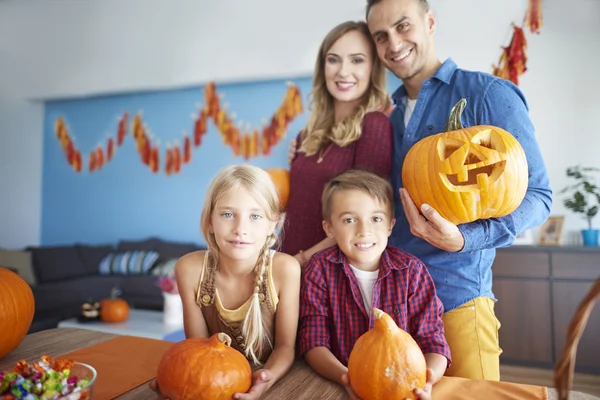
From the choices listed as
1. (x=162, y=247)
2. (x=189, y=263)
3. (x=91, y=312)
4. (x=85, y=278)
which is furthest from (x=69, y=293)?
(x=189, y=263)

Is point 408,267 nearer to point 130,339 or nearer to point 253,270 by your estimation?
point 253,270

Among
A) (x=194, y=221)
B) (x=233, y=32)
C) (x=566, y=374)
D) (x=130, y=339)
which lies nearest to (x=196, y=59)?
(x=233, y=32)

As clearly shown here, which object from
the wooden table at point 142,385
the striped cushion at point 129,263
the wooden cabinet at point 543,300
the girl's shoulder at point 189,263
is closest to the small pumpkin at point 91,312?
the striped cushion at point 129,263

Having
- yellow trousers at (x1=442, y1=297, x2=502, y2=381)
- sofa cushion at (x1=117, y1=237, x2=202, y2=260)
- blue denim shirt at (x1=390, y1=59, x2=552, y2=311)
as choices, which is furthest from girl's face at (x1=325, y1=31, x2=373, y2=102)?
sofa cushion at (x1=117, y1=237, x2=202, y2=260)

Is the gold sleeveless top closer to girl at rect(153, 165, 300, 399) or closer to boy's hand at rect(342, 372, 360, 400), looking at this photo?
girl at rect(153, 165, 300, 399)

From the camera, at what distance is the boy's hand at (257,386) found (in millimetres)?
868

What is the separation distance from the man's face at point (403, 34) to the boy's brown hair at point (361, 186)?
45 centimetres

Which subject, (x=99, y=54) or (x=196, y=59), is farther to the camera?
(x=99, y=54)

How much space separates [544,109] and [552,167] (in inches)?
21.8

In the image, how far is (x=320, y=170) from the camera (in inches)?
62.3

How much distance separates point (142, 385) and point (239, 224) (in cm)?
47

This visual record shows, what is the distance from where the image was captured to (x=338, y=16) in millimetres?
4555

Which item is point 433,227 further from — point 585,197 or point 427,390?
point 585,197

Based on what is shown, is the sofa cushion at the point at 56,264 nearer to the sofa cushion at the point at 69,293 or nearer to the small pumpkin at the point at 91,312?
the sofa cushion at the point at 69,293
